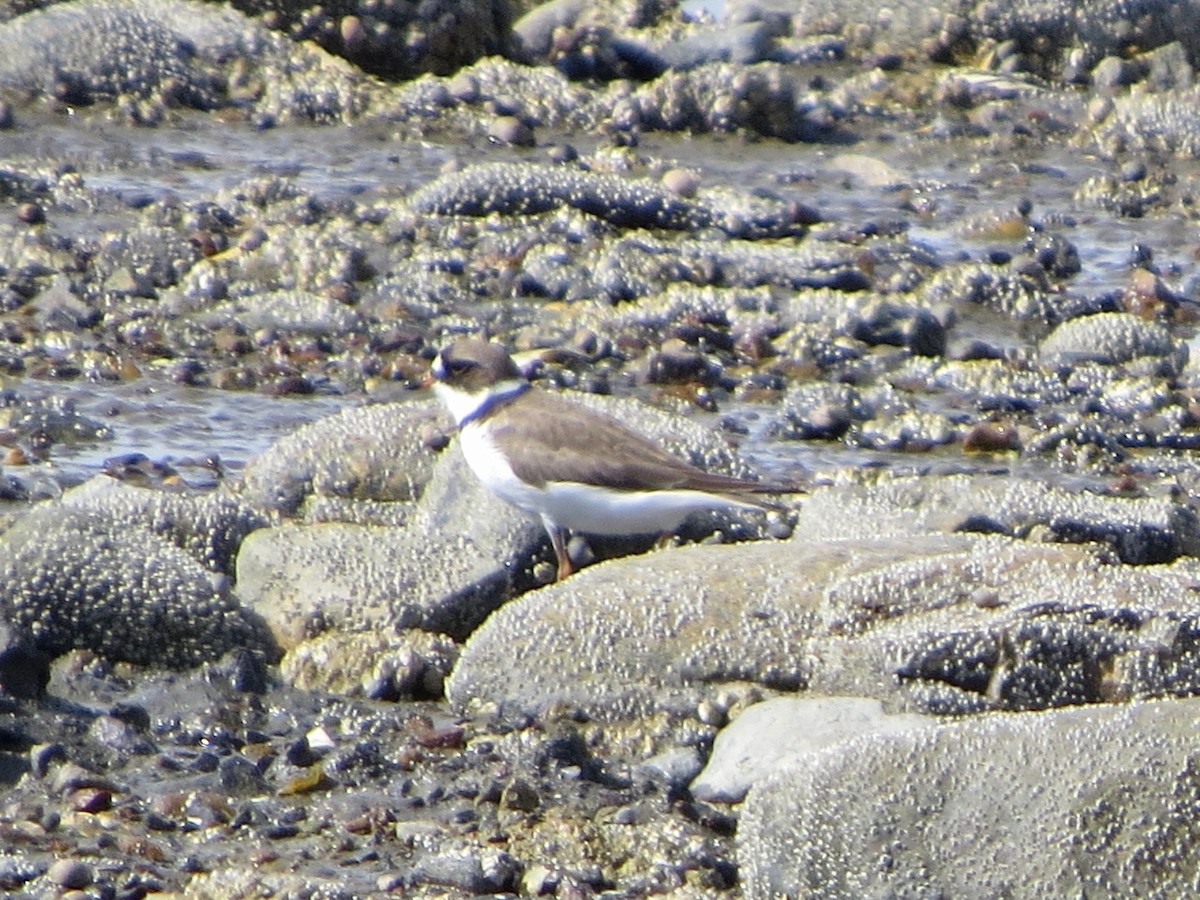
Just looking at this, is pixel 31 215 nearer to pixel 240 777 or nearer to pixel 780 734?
pixel 240 777

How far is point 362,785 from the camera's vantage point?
612 cm

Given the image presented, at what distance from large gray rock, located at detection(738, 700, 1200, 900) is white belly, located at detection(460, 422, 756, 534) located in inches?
93.5

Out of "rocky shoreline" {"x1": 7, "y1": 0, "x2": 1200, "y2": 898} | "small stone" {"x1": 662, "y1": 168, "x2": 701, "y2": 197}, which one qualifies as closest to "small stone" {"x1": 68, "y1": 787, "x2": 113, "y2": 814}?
"rocky shoreline" {"x1": 7, "y1": 0, "x2": 1200, "y2": 898}

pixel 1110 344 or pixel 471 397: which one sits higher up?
pixel 471 397

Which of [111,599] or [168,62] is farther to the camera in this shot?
[168,62]

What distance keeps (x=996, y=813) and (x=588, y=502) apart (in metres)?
2.75

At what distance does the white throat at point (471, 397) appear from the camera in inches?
319

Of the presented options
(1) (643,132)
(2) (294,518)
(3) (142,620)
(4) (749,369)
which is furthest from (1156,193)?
(3) (142,620)

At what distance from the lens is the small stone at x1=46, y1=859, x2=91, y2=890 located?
5324 mm

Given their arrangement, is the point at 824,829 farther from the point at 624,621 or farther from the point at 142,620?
the point at 142,620

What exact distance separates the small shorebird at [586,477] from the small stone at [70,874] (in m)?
2.40

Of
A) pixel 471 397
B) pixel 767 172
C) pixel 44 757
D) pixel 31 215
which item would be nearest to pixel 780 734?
pixel 44 757

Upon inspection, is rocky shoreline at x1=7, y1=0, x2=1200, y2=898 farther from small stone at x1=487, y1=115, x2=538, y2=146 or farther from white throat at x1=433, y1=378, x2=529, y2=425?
white throat at x1=433, y1=378, x2=529, y2=425

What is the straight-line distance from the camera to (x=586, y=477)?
7.55 metres
